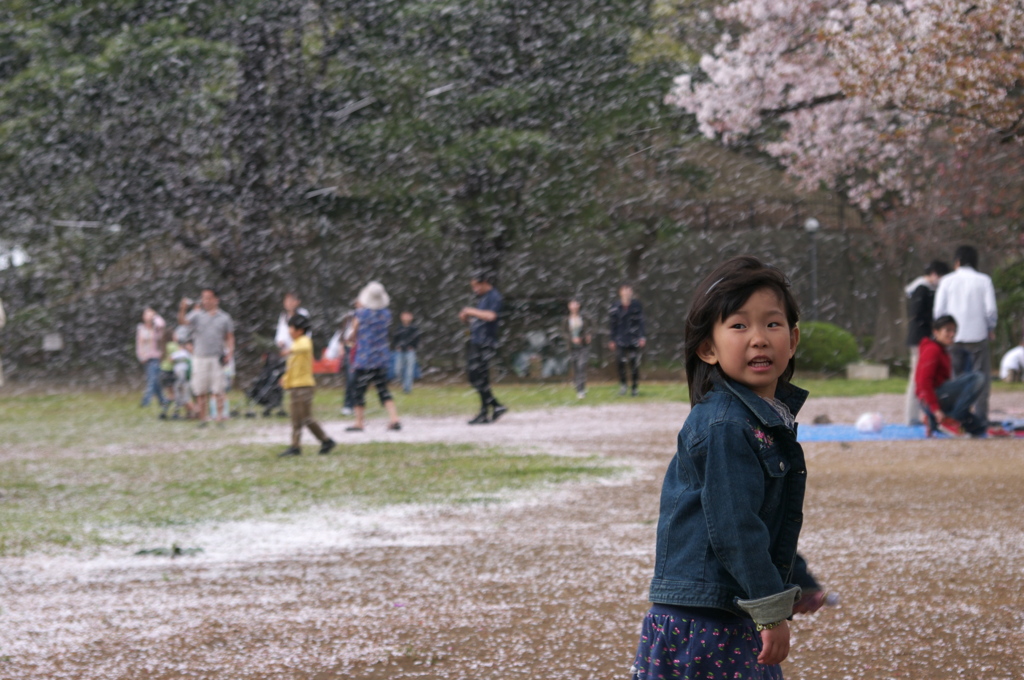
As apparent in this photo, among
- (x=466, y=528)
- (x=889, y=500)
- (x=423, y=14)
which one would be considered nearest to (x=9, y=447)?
(x=466, y=528)

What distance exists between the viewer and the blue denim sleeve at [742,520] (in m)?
2.13

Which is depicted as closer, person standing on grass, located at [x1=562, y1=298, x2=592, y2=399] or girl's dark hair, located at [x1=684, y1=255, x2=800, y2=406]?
girl's dark hair, located at [x1=684, y1=255, x2=800, y2=406]

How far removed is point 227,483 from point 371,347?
4.03 meters

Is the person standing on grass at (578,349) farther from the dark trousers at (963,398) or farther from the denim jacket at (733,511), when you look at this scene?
the denim jacket at (733,511)

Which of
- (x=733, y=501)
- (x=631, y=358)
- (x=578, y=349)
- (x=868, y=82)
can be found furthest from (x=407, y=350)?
(x=733, y=501)

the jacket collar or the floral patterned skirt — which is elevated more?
the jacket collar

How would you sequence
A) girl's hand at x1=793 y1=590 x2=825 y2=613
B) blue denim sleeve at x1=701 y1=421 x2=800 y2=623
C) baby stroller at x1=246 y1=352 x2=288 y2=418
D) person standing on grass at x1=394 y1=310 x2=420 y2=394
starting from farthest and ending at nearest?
person standing on grass at x1=394 y1=310 x2=420 y2=394, baby stroller at x1=246 y1=352 x2=288 y2=418, girl's hand at x1=793 y1=590 x2=825 y2=613, blue denim sleeve at x1=701 y1=421 x2=800 y2=623

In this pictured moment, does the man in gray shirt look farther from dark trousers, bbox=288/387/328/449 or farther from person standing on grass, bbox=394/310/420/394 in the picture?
person standing on grass, bbox=394/310/420/394

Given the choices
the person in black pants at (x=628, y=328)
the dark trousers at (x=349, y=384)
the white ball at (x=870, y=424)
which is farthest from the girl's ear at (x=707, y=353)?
the person in black pants at (x=628, y=328)

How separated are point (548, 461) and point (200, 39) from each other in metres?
16.4

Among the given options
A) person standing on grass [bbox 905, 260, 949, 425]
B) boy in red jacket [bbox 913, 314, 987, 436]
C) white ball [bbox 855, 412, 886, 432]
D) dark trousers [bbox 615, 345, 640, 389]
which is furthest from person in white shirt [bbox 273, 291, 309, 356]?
boy in red jacket [bbox 913, 314, 987, 436]

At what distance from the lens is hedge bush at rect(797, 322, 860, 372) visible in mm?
21531

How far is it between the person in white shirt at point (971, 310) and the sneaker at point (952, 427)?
21cm

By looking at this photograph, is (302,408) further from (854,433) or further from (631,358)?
(631,358)
